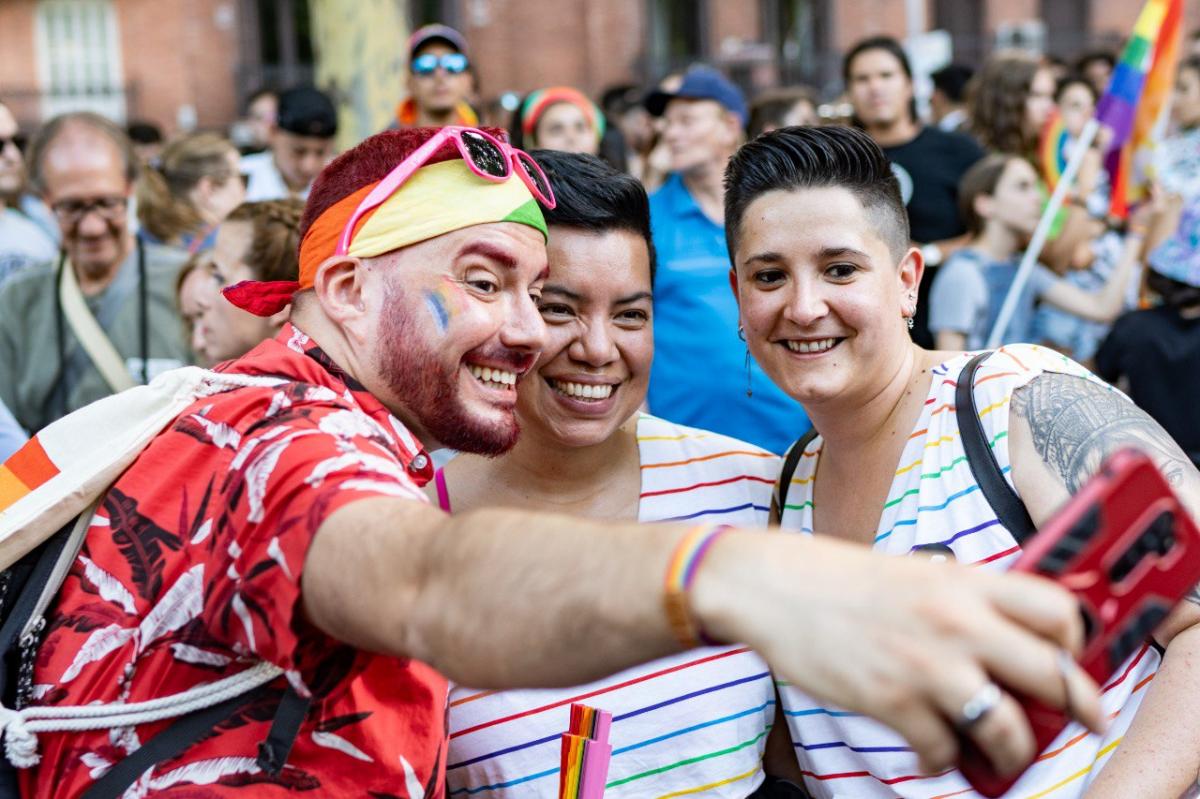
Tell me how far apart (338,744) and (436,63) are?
560cm

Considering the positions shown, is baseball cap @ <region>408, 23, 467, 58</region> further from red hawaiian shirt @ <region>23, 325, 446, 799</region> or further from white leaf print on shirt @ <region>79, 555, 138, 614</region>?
white leaf print on shirt @ <region>79, 555, 138, 614</region>

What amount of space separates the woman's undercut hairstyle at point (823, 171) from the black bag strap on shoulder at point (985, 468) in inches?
18.3

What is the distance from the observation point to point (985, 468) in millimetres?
2564

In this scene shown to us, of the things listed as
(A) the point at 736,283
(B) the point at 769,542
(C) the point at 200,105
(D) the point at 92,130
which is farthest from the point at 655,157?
(C) the point at 200,105

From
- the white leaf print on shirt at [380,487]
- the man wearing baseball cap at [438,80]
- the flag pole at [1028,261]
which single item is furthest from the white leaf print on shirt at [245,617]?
the man wearing baseball cap at [438,80]

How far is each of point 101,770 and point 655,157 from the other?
6.70 meters

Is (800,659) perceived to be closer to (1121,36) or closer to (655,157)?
(655,157)

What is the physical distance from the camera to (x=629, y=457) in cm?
319

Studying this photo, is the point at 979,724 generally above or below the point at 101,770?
above

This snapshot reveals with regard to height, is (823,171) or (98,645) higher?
(823,171)

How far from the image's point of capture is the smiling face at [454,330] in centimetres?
220

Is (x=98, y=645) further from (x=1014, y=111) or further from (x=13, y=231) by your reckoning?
(x=1014, y=111)

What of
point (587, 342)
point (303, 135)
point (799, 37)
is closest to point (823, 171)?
point (587, 342)

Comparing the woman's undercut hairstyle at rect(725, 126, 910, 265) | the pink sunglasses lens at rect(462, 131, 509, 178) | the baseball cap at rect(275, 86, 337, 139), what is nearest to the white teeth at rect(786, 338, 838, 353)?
the woman's undercut hairstyle at rect(725, 126, 910, 265)
